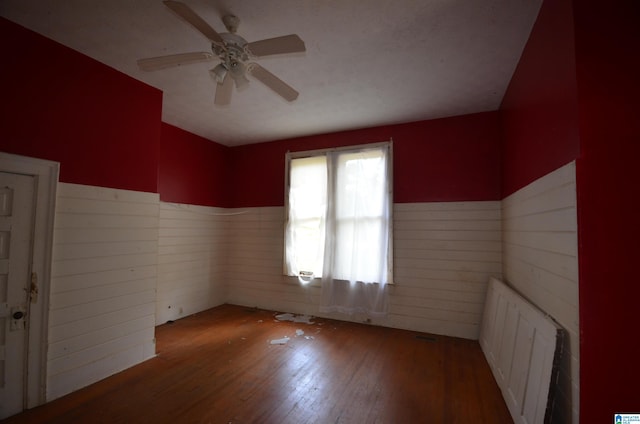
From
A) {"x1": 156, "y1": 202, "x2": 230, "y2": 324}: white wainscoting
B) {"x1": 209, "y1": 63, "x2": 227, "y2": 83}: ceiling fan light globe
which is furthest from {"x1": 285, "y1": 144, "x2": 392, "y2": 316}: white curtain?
{"x1": 209, "y1": 63, "x2": 227, "y2": 83}: ceiling fan light globe

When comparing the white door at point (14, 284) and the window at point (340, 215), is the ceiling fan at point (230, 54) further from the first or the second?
the window at point (340, 215)

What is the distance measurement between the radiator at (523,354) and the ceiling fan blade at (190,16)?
2.76 meters

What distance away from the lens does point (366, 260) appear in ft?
13.4

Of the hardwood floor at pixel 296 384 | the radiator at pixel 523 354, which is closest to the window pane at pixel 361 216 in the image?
the hardwood floor at pixel 296 384

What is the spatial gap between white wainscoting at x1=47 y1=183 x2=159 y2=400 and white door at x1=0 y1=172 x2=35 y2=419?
16cm

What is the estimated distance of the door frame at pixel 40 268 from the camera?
222cm

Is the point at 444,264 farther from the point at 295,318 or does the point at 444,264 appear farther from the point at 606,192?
the point at 606,192

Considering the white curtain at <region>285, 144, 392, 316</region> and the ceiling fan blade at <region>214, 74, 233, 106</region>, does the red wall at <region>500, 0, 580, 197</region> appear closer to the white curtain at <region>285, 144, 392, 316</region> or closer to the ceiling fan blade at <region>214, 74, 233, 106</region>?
the white curtain at <region>285, 144, 392, 316</region>

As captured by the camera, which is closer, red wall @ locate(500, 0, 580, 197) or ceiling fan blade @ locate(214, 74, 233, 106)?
red wall @ locate(500, 0, 580, 197)

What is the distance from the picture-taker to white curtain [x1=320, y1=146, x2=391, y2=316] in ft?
13.2

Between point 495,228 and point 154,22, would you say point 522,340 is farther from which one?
point 154,22

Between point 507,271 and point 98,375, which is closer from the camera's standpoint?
point 98,375

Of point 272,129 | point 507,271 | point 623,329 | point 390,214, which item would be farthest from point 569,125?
point 272,129

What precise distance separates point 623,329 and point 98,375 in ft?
→ 12.8
